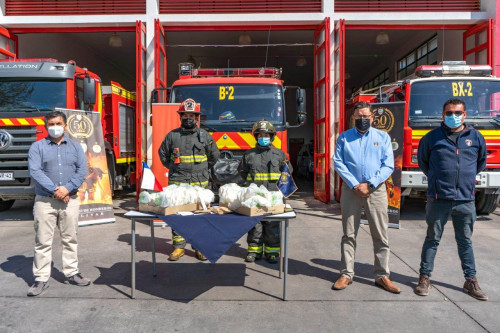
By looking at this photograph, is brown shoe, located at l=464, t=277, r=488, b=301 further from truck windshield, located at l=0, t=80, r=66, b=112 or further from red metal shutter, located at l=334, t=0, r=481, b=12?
red metal shutter, located at l=334, t=0, r=481, b=12

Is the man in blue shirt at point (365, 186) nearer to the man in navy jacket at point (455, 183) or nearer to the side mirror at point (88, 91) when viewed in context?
the man in navy jacket at point (455, 183)

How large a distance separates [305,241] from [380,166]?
2240mm

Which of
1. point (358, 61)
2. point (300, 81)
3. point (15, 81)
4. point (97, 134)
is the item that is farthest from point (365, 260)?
point (300, 81)

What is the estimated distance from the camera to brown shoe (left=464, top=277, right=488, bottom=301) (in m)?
3.62

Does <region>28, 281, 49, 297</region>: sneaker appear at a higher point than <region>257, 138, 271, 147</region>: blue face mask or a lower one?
lower

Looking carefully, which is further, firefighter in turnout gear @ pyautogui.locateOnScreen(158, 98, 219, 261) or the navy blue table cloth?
firefighter in turnout gear @ pyautogui.locateOnScreen(158, 98, 219, 261)

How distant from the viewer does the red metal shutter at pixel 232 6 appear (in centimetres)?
967

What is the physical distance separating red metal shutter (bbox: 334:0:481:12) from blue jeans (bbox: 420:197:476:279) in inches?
286

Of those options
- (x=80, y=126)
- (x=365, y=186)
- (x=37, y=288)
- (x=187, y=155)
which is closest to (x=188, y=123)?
(x=187, y=155)

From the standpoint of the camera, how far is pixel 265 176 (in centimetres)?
475

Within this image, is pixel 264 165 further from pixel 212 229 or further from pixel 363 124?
pixel 212 229

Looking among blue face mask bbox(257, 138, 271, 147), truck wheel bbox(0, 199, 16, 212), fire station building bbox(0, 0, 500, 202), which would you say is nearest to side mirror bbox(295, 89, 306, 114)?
fire station building bbox(0, 0, 500, 202)

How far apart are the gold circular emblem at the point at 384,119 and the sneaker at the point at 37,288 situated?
18.1 feet

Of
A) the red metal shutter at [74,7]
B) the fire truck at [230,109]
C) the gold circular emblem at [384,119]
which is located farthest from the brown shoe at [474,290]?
the red metal shutter at [74,7]
